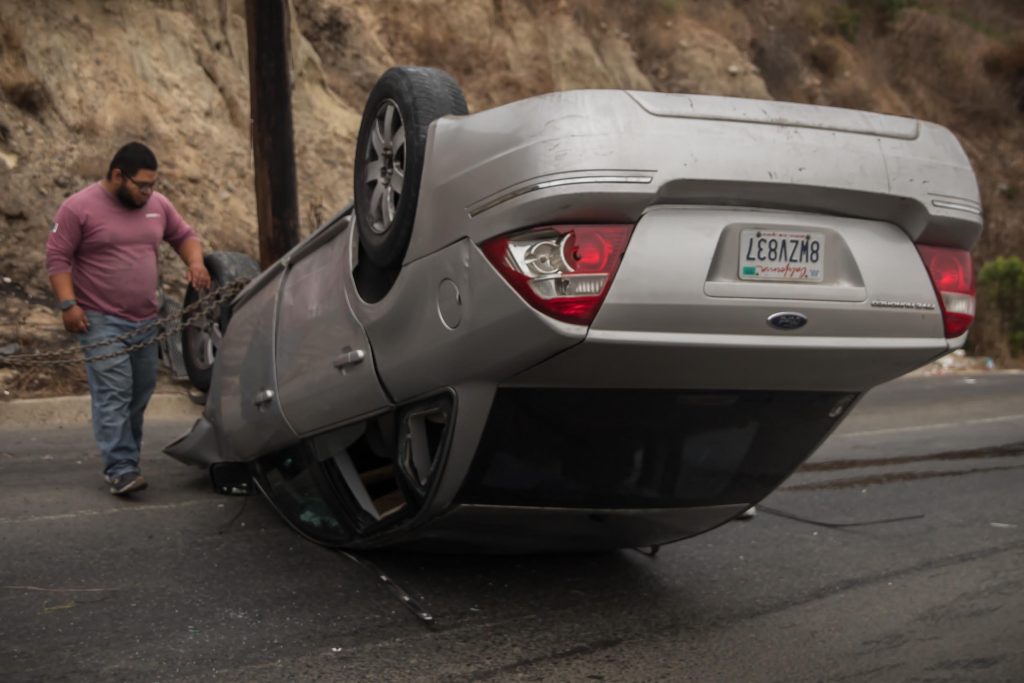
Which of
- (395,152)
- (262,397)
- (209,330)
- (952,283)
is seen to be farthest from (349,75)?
(952,283)

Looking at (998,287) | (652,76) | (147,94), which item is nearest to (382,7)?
(147,94)

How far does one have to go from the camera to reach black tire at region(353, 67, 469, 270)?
12.8 ft

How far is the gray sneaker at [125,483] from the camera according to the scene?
606cm

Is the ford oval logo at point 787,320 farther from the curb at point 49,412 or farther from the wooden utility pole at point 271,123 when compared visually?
the wooden utility pole at point 271,123

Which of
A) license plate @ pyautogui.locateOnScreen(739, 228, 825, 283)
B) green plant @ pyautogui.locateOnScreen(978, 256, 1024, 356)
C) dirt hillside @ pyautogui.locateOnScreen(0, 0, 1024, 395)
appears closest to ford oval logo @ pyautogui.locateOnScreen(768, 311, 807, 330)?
license plate @ pyautogui.locateOnScreen(739, 228, 825, 283)

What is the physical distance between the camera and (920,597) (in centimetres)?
518

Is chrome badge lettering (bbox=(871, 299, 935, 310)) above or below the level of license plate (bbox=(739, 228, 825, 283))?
below

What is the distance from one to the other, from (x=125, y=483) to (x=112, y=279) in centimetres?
106

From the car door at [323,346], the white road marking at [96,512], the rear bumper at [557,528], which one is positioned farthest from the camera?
the white road marking at [96,512]

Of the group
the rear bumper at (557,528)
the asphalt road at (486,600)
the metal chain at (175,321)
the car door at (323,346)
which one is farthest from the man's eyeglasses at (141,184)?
the rear bumper at (557,528)

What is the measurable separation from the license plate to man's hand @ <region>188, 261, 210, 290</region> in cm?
370

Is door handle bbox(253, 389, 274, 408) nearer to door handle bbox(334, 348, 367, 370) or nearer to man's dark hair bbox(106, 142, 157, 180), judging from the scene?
door handle bbox(334, 348, 367, 370)

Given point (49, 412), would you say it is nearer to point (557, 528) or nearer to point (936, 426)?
point (557, 528)

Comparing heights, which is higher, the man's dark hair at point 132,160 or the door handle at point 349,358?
the man's dark hair at point 132,160
